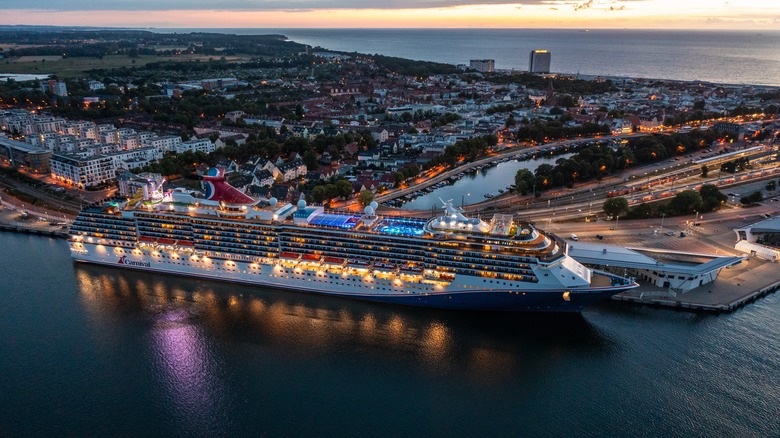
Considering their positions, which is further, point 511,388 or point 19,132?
point 19,132

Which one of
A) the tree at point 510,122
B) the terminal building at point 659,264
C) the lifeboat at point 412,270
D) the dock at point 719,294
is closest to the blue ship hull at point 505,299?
the lifeboat at point 412,270

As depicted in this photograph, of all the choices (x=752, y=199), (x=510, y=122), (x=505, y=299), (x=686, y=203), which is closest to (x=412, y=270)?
(x=505, y=299)

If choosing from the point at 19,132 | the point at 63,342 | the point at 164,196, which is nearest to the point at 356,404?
the point at 63,342

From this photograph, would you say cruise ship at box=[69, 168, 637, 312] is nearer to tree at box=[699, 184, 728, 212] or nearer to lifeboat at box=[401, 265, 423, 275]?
lifeboat at box=[401, 265, 423, 275]

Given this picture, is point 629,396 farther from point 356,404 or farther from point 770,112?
point 770,112

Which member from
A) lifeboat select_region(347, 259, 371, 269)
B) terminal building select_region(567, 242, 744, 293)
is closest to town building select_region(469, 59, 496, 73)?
terminal building select_region(567, 242, 744, 293)

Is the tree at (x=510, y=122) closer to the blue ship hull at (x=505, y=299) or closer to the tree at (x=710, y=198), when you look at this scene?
the tree at (x=710, y=198)
